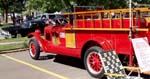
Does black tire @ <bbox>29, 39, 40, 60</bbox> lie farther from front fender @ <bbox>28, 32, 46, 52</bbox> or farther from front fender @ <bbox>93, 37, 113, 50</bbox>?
front fender @ <bbox>93, 37, 113, 50</bbox>

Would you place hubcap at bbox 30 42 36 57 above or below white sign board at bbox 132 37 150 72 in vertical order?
below

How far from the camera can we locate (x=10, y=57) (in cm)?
1221

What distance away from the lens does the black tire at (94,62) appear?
7.97 meters

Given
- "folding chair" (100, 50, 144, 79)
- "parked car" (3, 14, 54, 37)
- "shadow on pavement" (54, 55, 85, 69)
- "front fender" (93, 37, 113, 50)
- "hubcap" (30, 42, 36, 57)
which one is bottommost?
"parked car" (3, 14, 54, 37)

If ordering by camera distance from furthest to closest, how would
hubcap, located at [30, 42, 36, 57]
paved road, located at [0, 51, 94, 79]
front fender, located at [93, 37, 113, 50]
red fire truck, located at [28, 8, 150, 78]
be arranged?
hubcap, located at [30, 42, 36, 57], paved road, located at [0, 51, 94, 79], front fender, located at [93, 37, 113, 50], red fire truck, located at [28, 8, 150, 78]

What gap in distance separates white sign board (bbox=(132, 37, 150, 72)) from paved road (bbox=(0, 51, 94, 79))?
161 cm

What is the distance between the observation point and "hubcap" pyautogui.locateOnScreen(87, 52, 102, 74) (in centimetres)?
806

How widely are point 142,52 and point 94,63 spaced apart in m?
1.41

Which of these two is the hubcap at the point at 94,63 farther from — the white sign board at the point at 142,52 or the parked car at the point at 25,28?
the parked car at the point at 25,28

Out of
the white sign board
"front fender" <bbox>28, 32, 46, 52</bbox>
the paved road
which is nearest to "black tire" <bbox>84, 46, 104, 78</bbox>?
the paved road

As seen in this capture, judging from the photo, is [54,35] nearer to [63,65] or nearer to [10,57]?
[63,65]

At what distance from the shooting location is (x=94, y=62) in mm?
8211

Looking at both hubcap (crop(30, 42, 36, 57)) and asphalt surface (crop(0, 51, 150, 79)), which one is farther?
hubcap (crop(30, 42, 36, 57))

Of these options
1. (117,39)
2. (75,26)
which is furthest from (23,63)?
(117,39)
